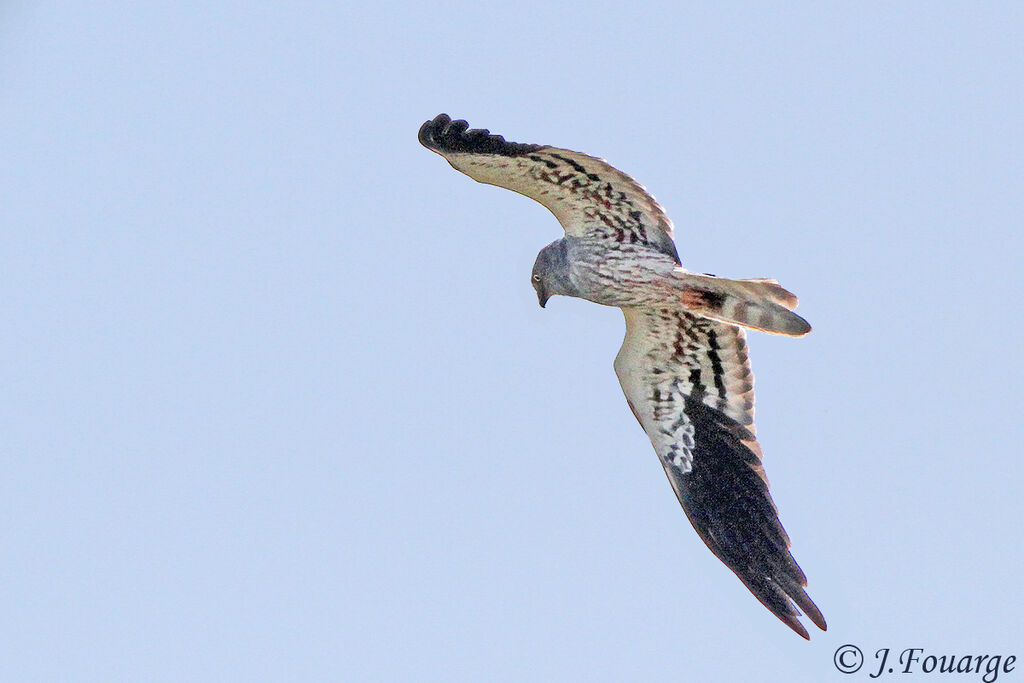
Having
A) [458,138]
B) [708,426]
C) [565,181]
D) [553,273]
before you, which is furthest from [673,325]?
[458,138]

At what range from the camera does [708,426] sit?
11484 mm

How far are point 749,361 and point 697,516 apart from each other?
4.50 feet

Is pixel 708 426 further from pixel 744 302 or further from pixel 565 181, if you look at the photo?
pixel 565 181

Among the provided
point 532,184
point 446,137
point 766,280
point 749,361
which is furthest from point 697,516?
point 446,137

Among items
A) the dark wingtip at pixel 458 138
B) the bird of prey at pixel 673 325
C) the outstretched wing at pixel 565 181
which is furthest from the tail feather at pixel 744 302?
the dark wingtip at pixel 458 138

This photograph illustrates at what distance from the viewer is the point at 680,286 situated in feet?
35.0

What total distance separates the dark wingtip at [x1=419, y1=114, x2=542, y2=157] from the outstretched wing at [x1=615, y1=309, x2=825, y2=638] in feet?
6.76

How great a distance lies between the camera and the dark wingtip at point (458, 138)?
32.9 ft

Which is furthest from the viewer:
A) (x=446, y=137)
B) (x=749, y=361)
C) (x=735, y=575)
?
(x=749, y=361)

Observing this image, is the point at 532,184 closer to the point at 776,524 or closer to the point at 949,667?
the point at 776,524

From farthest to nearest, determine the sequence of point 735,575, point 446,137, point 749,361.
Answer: point 749,361 < point 735,575 < point 446,137

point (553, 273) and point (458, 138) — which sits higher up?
point (458, 138)

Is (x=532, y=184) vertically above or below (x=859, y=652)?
above

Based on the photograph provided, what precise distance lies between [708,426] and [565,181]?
252cm
